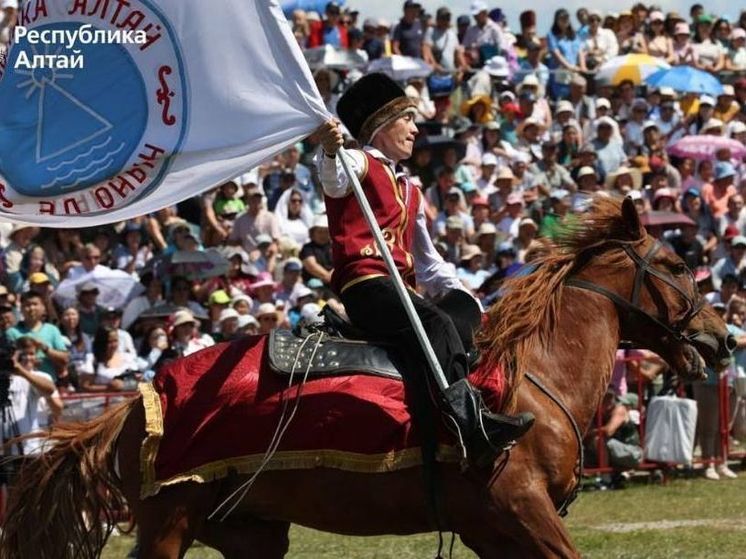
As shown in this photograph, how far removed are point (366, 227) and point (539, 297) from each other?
94 cm

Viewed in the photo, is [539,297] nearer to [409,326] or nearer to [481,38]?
[409,326]

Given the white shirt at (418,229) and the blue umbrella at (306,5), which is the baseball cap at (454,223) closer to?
the blue umbrella at (306,5)

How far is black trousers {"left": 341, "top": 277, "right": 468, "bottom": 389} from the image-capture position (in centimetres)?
773

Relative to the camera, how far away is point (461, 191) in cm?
1925

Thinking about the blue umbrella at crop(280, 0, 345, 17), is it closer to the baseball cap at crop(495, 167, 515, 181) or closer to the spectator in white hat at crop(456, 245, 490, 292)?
the baseball cap at crop(495, 167, 515, 181)

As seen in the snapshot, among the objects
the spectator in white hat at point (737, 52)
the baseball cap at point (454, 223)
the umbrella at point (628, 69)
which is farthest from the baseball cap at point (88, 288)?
the spectator in white hat at point (737, 52)

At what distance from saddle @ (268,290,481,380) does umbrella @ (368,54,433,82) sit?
13.0 meters

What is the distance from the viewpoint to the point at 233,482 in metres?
7.87

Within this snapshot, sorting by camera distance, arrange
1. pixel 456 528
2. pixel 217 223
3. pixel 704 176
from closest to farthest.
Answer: pixel 456 528 < pixel 217 223 < pixel 704 176

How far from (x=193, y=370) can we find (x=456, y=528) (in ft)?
4.76

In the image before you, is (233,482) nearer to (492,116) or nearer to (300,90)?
(300,90)

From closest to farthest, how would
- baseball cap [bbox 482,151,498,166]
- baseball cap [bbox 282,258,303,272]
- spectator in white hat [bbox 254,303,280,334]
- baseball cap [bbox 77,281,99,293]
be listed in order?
spectator in white hat [bbox 254,303,280,334]
baseball cap [bbox 77,281,99,293]
baseball cap [bbox 282,258,303,272]
baseball cap [bbox 482,151,498,166]

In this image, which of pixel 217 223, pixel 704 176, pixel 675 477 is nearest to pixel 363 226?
pixel 675 477

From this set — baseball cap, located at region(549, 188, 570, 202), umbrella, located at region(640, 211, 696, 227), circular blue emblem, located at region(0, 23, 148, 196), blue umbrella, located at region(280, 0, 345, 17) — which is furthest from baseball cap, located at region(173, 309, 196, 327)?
blue umbrella, located at region(280, 0, 345, 17)
